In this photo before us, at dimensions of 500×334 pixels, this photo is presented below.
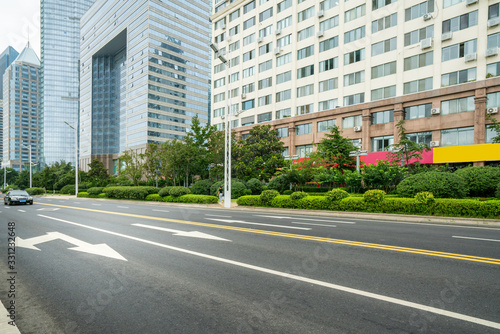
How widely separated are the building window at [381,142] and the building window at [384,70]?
729 centimetres

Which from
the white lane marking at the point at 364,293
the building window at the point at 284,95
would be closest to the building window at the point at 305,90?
the building window at the point at 284,95

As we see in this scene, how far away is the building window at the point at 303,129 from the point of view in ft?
127

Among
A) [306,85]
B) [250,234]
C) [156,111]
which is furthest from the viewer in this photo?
[156,111]

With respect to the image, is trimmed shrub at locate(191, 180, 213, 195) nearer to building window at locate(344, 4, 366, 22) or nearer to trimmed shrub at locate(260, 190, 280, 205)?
trimmed shrub at locate(260, 190, 280, 205)

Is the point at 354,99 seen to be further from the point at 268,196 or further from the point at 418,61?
the point at 268,196

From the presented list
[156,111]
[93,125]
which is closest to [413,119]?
[156,111]

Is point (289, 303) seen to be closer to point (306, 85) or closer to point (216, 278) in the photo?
point (216, 278)

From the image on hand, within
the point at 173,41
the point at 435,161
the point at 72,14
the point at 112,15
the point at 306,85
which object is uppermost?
the point at 72,14

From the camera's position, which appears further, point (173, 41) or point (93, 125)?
point (93, 125)

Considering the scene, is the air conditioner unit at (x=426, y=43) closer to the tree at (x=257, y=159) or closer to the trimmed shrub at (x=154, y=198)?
the tree at (x=257, y=159)

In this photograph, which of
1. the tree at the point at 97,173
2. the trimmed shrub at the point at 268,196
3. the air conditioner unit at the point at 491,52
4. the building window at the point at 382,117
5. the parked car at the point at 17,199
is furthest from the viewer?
the tree at the point at 97,173

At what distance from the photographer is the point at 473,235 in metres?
9.19

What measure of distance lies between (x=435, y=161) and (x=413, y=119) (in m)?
5.20

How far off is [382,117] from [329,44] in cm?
1248
